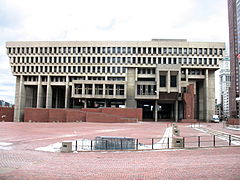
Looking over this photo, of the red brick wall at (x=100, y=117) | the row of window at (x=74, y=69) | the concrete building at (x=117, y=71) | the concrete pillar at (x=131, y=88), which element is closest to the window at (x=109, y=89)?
the concrete building at (x=117, y=71)

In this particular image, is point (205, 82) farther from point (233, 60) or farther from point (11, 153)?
point (233, 60)

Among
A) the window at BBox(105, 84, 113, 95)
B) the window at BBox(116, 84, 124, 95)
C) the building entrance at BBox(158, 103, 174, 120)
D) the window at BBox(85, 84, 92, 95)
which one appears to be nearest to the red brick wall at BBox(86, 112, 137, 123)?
the window at BBox(116, 84, 124, 95)

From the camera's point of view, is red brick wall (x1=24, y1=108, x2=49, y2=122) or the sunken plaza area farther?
red brick wall (x1=24, y1=108, x2=49, y2=122)

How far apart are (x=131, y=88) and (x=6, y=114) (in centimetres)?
3477

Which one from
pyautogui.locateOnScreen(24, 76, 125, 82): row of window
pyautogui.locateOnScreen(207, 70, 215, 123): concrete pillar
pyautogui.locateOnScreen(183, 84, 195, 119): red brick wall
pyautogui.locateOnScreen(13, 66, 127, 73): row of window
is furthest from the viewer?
pyautogui.locateOnScreen(24, 76, 125, 82): row of window

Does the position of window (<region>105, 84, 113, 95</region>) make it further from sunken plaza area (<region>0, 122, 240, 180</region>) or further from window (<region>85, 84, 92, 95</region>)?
sunken plaza area (<region>0, 122, 240, 180</region>)

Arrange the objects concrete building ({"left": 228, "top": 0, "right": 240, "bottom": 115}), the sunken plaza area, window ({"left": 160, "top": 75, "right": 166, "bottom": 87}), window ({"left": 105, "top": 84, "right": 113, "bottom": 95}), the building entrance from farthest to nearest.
Answer: concrete building ({"left": 228, "top": 0, "right": 240, "bottom": 115})
the building entrance
window ({"left": 160, "top": 75, "right": 166, "bottom": 87})
window ({"left": 105, "top": 84, "right": 113, "bottom": 95})
the sunken plaza area

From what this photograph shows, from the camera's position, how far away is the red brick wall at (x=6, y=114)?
5985cm

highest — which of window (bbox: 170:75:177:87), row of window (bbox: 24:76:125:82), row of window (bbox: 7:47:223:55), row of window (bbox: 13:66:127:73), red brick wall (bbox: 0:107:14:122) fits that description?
row of window (bbox: 7:47:223:55)

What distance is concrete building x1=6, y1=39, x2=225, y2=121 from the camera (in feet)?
201

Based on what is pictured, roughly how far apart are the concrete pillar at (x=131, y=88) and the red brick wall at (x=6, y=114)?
32781mm

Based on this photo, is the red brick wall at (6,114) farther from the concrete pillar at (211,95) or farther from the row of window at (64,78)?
the concrete pillar at (211,95)

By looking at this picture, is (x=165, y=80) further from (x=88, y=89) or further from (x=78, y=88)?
(x=78, y=88)

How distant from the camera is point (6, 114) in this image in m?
61.8
